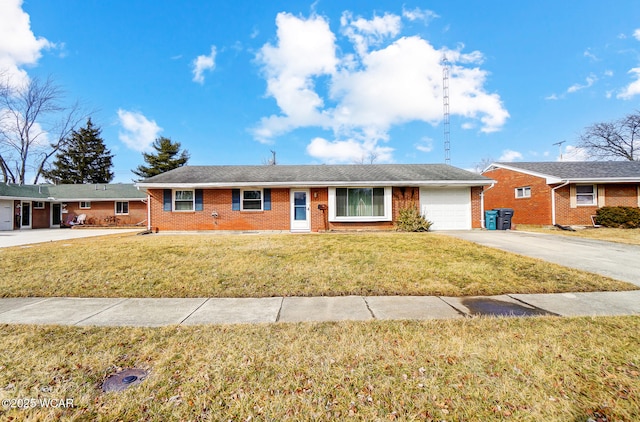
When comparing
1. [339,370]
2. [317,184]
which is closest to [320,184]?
[317,184]

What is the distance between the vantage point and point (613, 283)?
4.93 meters

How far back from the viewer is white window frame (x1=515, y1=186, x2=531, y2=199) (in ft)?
55.0

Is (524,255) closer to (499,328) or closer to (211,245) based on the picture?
(499,328)

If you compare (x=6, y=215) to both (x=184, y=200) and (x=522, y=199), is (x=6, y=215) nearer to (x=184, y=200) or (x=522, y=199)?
(x=184, y=200)

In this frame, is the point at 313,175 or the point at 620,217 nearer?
the point at 313,175

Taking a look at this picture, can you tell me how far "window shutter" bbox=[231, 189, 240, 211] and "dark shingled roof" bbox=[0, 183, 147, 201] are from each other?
42.0ft

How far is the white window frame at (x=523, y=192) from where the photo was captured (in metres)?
16.8

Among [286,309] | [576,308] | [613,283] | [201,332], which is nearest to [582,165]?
[613,283]

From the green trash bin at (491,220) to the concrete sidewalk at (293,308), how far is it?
1008 centimetres

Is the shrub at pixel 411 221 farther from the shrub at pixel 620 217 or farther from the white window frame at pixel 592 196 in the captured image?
the shrub at pixel 620 217

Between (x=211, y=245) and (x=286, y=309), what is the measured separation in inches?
204

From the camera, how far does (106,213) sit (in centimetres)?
2203

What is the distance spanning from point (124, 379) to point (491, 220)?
1586 centimetres

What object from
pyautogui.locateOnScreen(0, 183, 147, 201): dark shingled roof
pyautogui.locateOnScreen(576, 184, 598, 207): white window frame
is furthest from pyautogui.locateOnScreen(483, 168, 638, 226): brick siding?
pyautogui.locateOnScreen(0, 183, 147, 201): dark shingled roof
